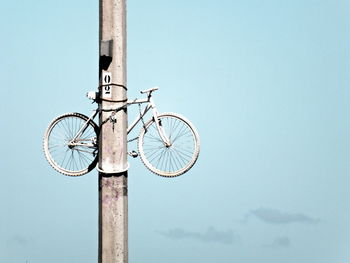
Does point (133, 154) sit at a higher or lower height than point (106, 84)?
lower

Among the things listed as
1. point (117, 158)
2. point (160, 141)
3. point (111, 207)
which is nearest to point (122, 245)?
point (111, 207)

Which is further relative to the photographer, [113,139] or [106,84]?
[106,84]

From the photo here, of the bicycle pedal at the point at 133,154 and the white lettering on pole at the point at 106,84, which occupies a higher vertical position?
the white lettering on pole at the point at 106,84

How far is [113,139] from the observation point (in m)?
8.56

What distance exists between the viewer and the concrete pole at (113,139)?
8.35 meters

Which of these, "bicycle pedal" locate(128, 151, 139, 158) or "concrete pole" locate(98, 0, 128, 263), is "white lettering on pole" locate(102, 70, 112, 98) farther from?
"bicycle pedal" locate(128, 151, 139, 158)

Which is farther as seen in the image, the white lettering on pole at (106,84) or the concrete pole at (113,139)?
the white lettering on pole at (106,84)

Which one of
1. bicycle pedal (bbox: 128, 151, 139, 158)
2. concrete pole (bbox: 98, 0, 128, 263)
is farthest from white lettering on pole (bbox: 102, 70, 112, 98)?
bicycle pedal (bbox: 128, 151, 139, 158)

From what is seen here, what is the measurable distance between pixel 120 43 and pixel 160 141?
6.59 ft

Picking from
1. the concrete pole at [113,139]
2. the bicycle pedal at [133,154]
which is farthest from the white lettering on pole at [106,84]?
the bicycle pedal at [133,154]

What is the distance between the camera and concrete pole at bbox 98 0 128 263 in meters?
8.35

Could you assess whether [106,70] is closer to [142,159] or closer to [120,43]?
[120,43]

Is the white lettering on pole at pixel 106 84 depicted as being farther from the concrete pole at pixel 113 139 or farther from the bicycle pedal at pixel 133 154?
the bicycle pedal at pixel 133 154

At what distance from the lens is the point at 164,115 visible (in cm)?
991
